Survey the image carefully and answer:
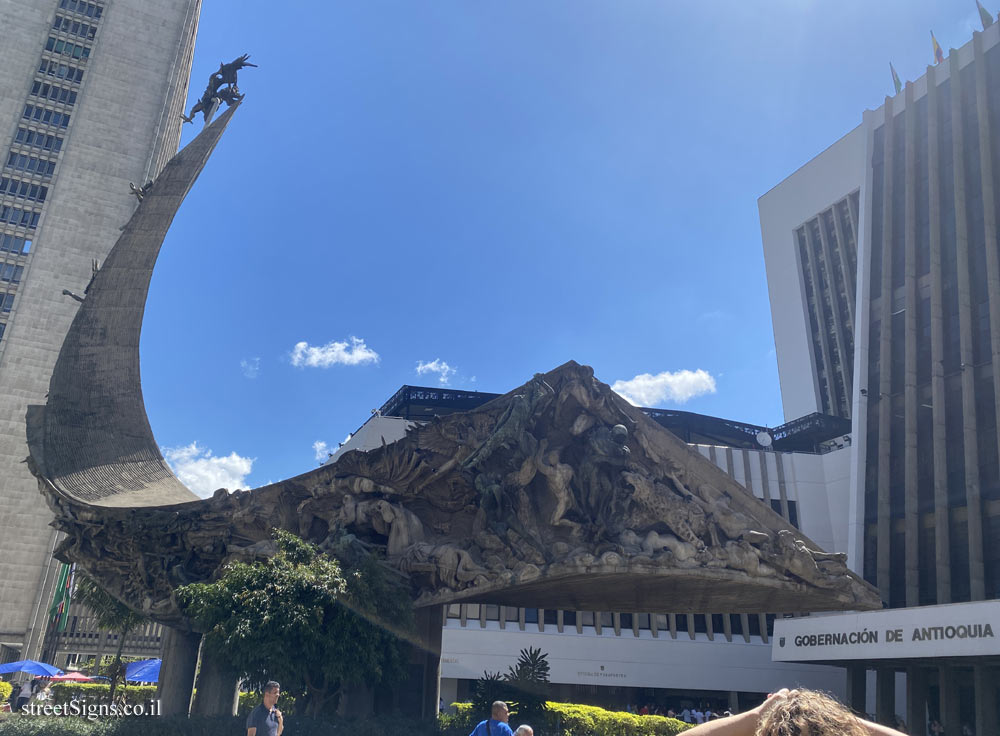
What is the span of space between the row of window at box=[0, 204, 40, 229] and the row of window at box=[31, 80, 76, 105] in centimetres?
826

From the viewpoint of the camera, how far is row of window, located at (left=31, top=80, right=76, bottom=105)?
167ft

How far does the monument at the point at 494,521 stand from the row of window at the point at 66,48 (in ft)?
142

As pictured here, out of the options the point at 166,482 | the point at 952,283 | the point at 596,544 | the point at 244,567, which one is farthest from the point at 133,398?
the point at 952,283

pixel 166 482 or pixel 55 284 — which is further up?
pixel 55 284

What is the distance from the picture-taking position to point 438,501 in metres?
17.1

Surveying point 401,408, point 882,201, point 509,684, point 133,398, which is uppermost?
point 882,201

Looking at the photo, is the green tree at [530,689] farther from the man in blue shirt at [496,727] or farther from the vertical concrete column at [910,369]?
the vertical concrete column at [910,369]

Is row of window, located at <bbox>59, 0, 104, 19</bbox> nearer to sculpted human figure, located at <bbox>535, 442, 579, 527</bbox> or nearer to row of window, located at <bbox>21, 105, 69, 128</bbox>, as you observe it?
row of window, located at <bbox>21, 105, 69, 128</bbox>

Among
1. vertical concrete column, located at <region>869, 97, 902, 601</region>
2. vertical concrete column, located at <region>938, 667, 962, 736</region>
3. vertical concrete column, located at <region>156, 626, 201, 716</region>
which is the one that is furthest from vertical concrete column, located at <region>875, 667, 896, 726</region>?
vertical concrete column, located at <region>156, 626, 201, 716</region>

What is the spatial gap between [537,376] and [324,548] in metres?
5.91

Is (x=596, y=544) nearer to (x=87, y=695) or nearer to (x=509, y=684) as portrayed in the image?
(x=509, y=684)

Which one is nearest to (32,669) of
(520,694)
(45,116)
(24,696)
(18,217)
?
(24,696)

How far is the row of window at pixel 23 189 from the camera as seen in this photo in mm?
48750

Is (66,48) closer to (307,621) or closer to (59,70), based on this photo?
(59,70)
